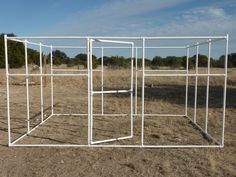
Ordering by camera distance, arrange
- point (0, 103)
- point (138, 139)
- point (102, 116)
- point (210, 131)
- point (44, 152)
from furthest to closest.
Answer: point (0, 103) < point (102, 116) < point (210, 131) < point (138, 139) < point (44, 152)

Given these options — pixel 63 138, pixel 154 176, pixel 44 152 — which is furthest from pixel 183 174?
pixel 63 138

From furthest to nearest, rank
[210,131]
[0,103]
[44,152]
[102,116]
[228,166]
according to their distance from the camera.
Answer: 1. [0,103]
2. [102,116]
3. [210,131]
4. [44,152]
5. [228,166]

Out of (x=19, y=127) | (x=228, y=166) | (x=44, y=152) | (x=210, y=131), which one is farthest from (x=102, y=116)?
(x=228, y=166)

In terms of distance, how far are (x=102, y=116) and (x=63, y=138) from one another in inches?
126

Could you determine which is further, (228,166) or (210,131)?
(210,131)

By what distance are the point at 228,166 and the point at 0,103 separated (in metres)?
10.7

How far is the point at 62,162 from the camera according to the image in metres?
6.26

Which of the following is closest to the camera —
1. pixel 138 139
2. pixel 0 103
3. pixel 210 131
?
pixel 138 139

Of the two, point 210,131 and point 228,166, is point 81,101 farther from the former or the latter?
point 228,166

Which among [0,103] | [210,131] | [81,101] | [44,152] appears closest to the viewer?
[44,152]

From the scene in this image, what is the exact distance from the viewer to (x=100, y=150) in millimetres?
7062

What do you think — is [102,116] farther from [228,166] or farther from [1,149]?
[228,166]

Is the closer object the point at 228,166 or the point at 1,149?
the point at 228,166

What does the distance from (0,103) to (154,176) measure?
404 inches
